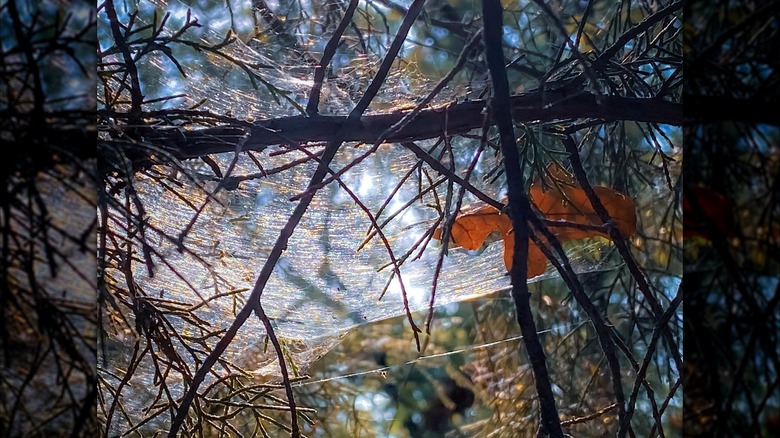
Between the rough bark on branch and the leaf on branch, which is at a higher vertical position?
the rough bark on branch

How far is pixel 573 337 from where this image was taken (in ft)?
2.61

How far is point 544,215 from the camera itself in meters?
0.63

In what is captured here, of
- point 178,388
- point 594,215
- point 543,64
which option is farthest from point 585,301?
point 178,388

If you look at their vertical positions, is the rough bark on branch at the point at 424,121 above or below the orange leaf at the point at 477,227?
above

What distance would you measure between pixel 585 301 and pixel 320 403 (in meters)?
0.30

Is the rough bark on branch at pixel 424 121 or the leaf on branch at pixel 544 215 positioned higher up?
the rough bark on branch at pixel 424 121

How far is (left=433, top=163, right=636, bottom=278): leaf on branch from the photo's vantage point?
63 cm

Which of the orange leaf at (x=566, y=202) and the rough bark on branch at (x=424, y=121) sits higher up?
the rough bark on branch at (x=424, y=121)

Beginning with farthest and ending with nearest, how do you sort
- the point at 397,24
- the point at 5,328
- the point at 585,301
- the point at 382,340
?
the point at 382,340
the point at 397,24
the point at 585,301
the point at 5,328

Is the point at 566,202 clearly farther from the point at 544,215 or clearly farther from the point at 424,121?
the point at 424,121

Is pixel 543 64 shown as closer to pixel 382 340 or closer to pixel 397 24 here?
pixel 397 24

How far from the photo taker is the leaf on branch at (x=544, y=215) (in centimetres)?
63

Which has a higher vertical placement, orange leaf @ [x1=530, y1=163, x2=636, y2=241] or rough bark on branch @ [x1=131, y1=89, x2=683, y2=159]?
rough bark on branch @ [x1=131, y1=89, x2=683, y2=159]

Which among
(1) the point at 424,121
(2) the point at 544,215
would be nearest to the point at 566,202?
(2) the point at 544,215
